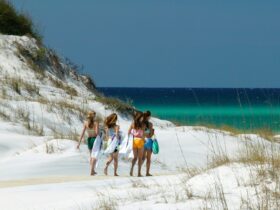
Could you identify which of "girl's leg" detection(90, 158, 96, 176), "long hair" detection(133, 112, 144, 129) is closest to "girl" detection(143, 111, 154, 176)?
"long hair" detection(133, 112, 144, 129)

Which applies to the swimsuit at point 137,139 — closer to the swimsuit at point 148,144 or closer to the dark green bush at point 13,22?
the swimsuit at point 148,144

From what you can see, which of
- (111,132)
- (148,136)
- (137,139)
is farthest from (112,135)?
(148,136)

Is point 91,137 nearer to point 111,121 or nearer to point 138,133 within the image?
point 111,121

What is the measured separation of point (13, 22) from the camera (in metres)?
28.5

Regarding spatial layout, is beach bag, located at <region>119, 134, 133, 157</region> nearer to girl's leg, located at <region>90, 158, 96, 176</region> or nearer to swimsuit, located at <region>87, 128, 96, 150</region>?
girl's leg, located at <region>90, 158, 96, 176</region>

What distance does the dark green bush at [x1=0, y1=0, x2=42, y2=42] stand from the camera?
90.7 feet

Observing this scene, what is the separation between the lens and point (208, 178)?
7.51 meters

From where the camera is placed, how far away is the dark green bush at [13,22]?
2764 cm

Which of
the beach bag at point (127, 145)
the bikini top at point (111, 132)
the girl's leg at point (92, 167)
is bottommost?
the girl's leg at point (92, 167)

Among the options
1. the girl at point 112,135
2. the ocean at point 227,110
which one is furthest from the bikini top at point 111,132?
the ocean at point 227,110

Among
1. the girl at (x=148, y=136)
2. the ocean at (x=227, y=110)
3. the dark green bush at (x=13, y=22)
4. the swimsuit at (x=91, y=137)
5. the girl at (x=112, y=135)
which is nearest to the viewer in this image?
the ocean at (x=227, y=110)

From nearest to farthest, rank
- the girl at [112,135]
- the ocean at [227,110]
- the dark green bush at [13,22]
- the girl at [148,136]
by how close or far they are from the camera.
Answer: the ocean at [227,110] → the girl at [148,136] → the girl at [112,135] → the dark green bush at [13,22]

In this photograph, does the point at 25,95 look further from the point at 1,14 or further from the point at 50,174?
the point at 50,174

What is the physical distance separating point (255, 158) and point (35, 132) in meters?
11.2
